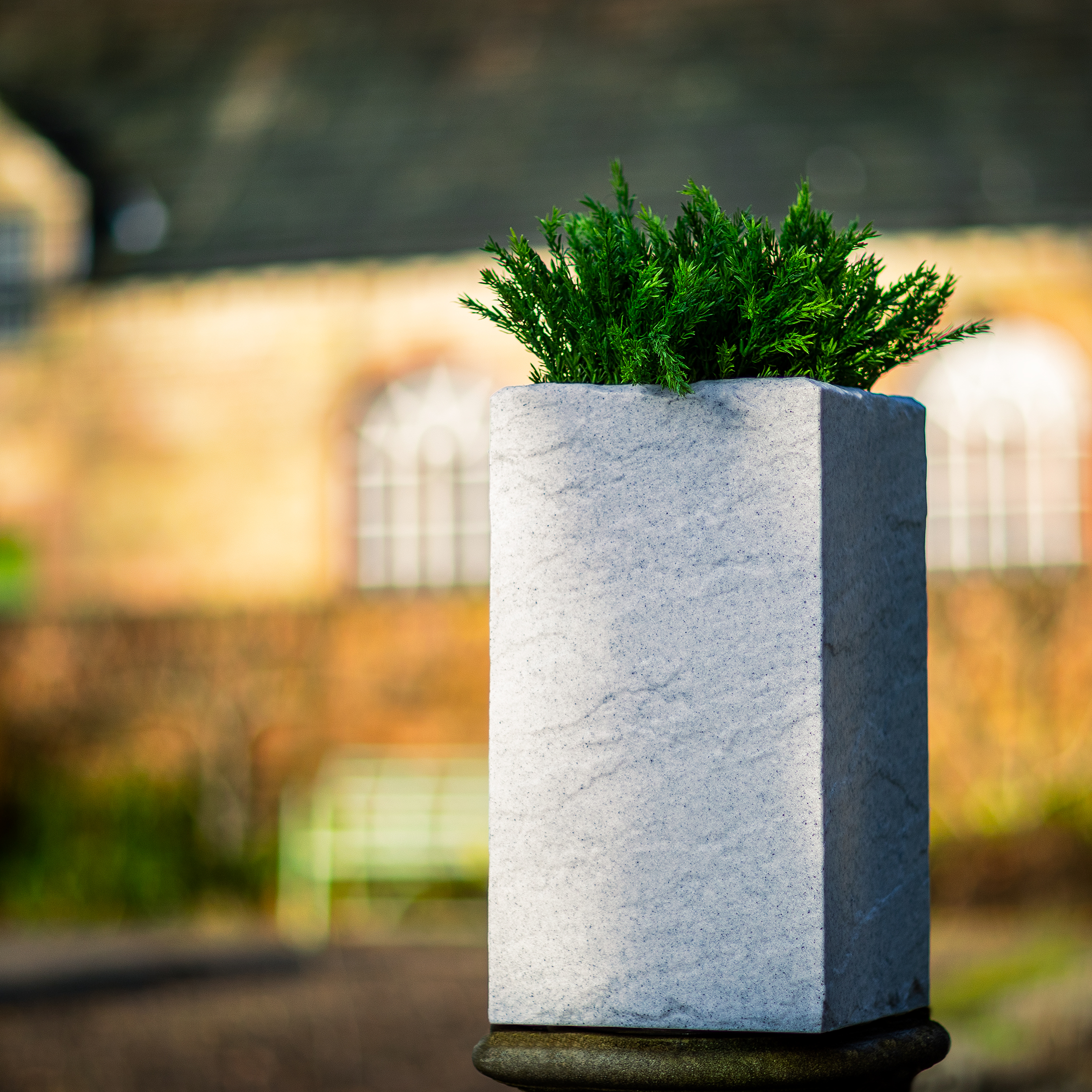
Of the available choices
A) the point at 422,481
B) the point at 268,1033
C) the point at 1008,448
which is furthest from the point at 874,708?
the point at 422,481

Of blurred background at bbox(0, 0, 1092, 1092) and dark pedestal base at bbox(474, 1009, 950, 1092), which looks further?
blurred background at bbox(0, 0, 1092, 1092)

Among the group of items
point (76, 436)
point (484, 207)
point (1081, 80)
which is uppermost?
point (1081, 80)

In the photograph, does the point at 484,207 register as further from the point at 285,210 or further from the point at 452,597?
the point at 452,597

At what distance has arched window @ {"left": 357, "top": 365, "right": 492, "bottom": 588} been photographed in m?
17.5

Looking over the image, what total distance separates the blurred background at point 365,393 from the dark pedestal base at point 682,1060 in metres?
7.83

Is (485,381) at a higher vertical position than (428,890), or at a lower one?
higher

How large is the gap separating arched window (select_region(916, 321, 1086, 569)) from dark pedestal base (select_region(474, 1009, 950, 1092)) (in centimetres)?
1438

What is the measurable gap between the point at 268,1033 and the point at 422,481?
34.4 feet

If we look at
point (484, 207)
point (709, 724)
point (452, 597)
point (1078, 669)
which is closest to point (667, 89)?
point (484, 207)

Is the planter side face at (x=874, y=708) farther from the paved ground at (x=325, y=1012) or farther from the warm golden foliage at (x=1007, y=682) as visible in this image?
the warm golden foliage at (x=1007, y=682)

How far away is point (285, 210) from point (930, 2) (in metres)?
7.52

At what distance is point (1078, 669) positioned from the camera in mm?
11922

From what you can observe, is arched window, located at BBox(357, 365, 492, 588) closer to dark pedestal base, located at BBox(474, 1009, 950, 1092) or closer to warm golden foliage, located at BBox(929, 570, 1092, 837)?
warm golden foliage, located at BBox(929, 570, 1092, 837)

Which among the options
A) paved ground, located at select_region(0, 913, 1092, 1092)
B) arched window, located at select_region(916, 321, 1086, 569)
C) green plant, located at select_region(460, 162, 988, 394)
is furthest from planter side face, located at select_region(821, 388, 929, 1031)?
arched window, located at select_region(916, 321, 1086, 569)
